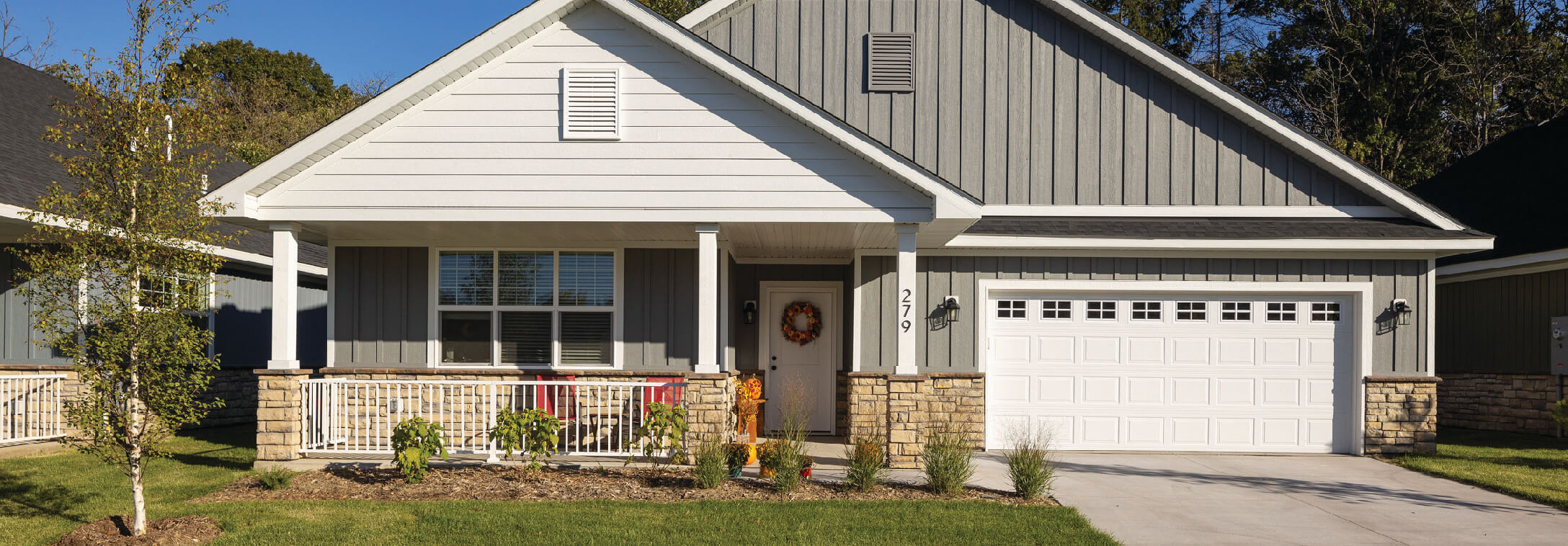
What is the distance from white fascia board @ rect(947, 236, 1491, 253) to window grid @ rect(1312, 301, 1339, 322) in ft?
2.41

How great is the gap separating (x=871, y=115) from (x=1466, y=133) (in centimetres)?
1812

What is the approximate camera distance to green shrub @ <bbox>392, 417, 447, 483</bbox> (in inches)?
322

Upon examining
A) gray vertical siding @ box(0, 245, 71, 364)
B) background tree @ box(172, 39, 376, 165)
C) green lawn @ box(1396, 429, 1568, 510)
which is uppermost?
background tree @ box(172, 39, 376, 165)

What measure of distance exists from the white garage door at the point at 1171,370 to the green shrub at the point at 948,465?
3.13 metres

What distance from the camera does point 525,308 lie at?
10.8 meters

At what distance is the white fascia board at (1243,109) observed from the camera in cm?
1109

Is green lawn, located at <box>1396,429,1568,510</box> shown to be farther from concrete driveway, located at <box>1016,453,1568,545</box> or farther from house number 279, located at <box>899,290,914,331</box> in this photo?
house number 279, located at <box>899,290,914,331</box>

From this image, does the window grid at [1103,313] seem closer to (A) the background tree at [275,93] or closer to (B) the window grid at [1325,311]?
(B) the window grid at [1325,311]

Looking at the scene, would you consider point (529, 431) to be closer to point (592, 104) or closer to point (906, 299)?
point (592, 104)

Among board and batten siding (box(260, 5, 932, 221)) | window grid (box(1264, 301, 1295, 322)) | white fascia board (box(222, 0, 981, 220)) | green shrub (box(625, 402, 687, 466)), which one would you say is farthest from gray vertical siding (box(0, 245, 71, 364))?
window grid (box(1264, 301, 1295, 322))

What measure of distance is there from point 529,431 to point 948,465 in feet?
11.8

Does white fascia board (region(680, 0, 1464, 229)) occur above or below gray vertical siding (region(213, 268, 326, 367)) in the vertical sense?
above

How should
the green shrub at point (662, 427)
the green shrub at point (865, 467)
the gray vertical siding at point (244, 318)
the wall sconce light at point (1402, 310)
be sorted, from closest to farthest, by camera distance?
the green shrub at point (865, 467) < the green shrub at point (662, 427) < the wall sconce light at point (1402, 310) < the gray vertical siding at point (244, 318)

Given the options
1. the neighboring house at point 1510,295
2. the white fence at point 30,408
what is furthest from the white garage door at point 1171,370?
the white fence at point 30,408
